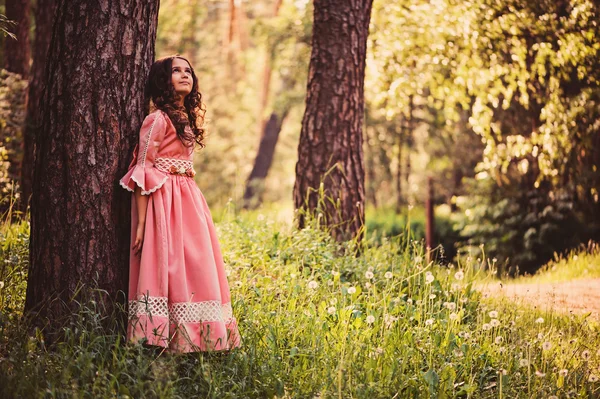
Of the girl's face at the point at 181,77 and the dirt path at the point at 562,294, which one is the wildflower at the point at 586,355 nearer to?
the dirt path at the point at 562,294

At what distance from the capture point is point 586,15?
7328mm

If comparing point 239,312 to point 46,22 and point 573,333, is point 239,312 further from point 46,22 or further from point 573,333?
point 46,22

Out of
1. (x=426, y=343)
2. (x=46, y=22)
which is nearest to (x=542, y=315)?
(x=426, y=343)

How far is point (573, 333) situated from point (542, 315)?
1.01ft

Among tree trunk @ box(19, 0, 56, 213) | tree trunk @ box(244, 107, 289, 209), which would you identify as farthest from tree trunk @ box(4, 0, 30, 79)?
tree trunk @ box(244, 107, 289, 209)

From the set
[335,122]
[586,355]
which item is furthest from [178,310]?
[335,122]

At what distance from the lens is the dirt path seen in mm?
4904

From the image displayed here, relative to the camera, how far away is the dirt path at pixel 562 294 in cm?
490

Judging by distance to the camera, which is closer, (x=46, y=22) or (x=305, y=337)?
(x=305, y=337)

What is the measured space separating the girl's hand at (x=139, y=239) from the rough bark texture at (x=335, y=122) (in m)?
2.43

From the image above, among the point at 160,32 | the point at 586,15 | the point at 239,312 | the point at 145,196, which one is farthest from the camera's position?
the point at 160,32

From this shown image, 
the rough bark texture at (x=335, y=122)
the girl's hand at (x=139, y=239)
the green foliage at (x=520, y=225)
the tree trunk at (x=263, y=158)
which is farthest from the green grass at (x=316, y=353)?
the tree trunk at (x=263, y=158)

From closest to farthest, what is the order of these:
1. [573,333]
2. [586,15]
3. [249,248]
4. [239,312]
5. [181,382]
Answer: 1. [181,382]
2. [239,312]
3. [573,333]
4. [249,248]
5. [586,15]

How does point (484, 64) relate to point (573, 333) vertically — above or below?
above
